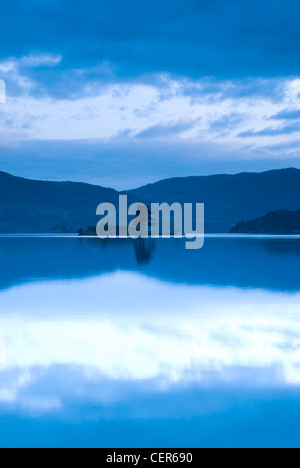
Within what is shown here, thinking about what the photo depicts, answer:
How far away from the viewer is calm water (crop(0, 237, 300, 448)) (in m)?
4.89

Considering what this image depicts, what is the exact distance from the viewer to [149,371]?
22.3 feet

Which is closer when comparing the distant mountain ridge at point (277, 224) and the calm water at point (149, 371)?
the calm water at point (149, 371)

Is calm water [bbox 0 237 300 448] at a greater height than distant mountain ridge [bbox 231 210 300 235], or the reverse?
distant mountain ridge [bbox 231 210 300 235]

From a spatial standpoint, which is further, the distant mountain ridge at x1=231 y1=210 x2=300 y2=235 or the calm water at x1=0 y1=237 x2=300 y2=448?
the distant mountain ridge at x1=231 y1=210 x2=300 y2=235

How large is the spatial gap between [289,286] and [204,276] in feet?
14.0

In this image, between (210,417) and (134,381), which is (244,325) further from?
(210,417)

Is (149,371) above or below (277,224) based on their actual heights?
below

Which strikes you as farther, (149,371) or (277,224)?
(277,224)

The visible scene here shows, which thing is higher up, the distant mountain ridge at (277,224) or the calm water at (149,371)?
the distant mountain ridge at (277,224)

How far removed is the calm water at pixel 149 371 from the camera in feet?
16.0

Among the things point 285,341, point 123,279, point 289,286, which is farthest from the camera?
point 123,279

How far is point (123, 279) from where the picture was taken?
19.2 metres
